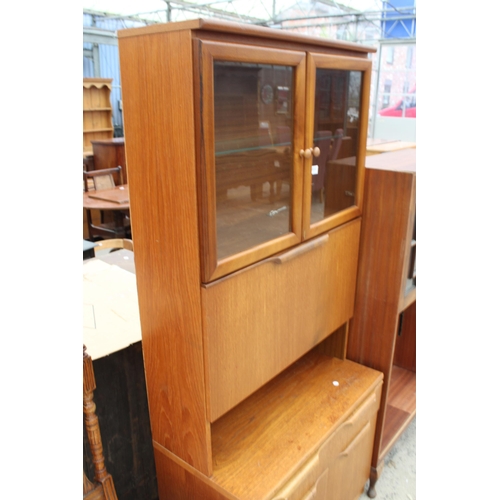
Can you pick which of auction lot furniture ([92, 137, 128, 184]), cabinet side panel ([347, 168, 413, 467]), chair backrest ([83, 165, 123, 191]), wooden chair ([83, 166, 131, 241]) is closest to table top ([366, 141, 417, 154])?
cabinet side panel ([347, 168, 413, 467])

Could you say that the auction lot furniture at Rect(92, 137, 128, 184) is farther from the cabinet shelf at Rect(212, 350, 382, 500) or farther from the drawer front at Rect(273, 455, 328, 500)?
the drawer front at Rect(273, 455, 328, 500)

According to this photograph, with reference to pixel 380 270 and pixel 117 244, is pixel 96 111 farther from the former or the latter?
pixel 380 270

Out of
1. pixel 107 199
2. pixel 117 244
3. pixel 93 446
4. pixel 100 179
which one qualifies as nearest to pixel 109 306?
pixel 93 446

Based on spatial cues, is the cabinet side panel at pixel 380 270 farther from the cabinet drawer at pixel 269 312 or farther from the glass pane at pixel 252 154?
the glass pane at pixel 252 154

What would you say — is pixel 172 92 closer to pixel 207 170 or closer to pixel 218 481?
pixel 207 170

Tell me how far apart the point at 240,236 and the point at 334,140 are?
506 millimetres

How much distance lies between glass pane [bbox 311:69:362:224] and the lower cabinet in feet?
2.30

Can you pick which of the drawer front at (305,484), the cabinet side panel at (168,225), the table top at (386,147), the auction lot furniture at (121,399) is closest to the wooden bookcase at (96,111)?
the table top at (386,147)

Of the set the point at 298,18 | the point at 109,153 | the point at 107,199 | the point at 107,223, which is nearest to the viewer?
the point at 107,199

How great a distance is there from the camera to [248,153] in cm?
117

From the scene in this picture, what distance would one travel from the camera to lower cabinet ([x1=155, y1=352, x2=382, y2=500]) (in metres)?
1.32

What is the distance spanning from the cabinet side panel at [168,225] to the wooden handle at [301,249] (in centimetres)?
29
